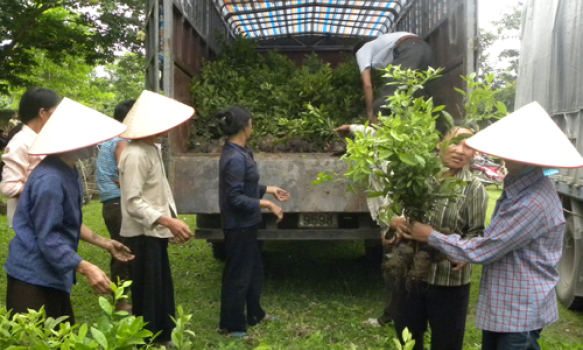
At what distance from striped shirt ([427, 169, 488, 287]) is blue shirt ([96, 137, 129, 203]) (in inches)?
111

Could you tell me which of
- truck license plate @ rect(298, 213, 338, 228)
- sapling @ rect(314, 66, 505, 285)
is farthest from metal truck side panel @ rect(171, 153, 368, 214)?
sapling @ rect(314, 66, 505, 285)

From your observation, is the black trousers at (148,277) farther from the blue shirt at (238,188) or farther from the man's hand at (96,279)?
the man's hand at (96,279)

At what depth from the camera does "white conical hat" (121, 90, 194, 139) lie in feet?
12.2

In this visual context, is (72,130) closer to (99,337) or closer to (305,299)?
(99,337)

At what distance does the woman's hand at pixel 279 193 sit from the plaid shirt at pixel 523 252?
215 centimetres

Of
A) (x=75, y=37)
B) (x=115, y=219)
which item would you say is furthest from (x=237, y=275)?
(x=75, y=37)

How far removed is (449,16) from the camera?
5.90 meters

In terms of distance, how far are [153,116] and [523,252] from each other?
7.57 ft

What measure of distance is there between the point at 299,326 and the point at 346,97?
2.79 m

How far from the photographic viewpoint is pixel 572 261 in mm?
5543

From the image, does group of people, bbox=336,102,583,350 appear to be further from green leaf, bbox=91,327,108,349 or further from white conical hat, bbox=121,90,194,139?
green leaf, bbox=91,327,108,349

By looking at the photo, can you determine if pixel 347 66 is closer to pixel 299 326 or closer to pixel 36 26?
pixel 299 326

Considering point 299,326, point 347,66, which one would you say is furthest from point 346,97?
point 299,326

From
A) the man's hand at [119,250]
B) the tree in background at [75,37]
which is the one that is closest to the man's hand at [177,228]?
the man's hand at [119,250]
